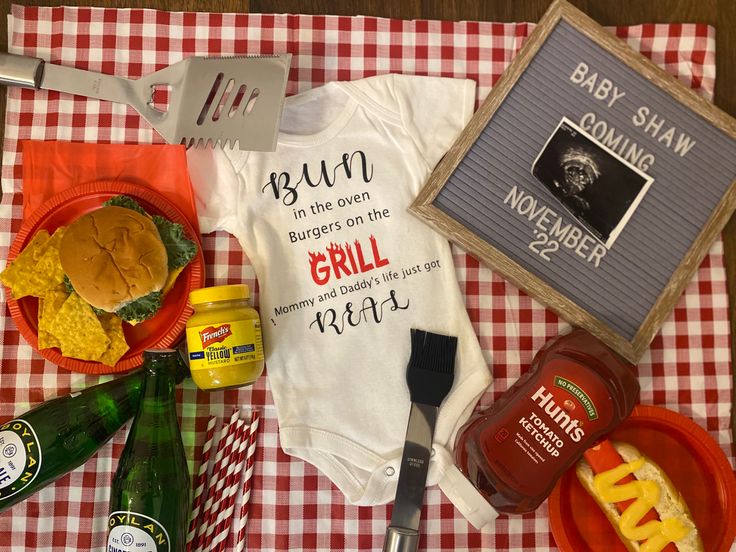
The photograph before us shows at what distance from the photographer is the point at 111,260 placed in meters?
0.90

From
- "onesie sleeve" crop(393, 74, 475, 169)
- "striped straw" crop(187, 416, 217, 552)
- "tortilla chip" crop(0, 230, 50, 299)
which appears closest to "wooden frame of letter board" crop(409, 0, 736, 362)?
"onesie sleeve" crop(393, 74, 475, 169)

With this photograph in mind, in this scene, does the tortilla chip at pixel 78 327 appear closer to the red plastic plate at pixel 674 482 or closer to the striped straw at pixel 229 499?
the striped straw at pixel 229 499

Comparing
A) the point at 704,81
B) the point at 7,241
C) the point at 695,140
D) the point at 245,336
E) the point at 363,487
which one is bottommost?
the point at 363,487

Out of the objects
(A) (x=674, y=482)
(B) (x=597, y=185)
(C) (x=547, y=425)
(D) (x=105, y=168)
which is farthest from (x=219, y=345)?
(A) (x=674, y=482)

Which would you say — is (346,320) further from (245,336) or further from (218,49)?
(218,49)

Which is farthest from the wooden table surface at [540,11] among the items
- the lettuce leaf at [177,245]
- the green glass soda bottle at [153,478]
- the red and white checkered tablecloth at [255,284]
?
the green glass soda bottle at [153,478]

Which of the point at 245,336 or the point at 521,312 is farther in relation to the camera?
the point at 521,312

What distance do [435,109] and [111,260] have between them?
0.59m

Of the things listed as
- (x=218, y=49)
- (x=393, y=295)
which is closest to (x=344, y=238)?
(x=393, y=295)

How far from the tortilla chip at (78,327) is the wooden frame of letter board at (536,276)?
54 centimetres

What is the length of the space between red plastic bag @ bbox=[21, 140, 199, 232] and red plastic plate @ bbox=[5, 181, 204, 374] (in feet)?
0.09

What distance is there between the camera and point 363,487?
1.02 m

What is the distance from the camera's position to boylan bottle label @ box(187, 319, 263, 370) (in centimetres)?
92

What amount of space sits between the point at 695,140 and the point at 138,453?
1.04 m
